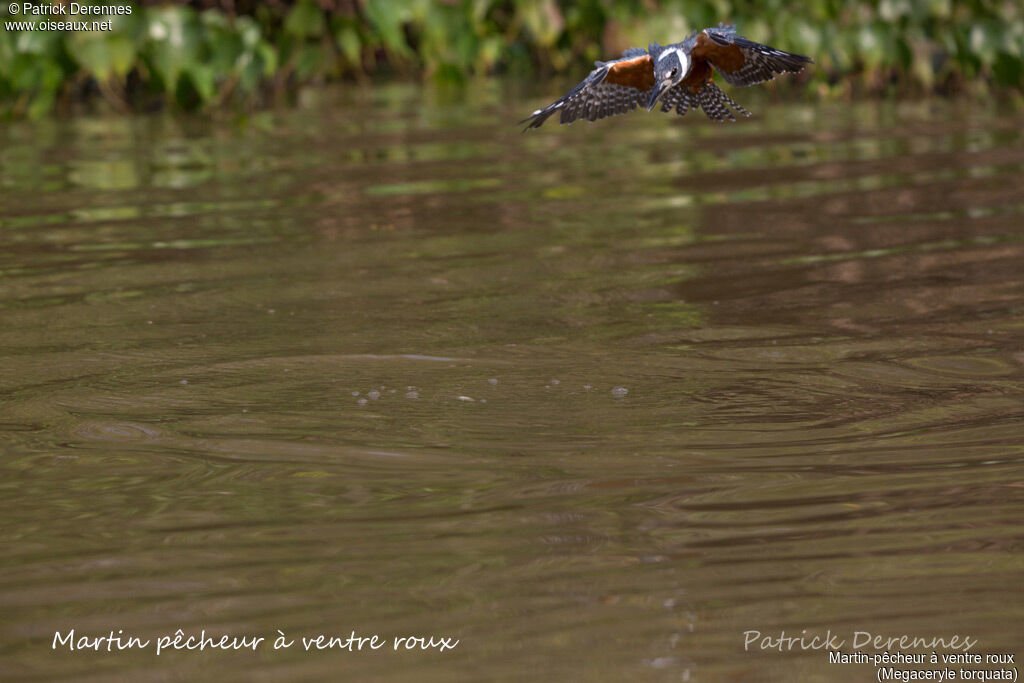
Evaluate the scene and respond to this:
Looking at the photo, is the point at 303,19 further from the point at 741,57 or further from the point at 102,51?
the point at 741,57

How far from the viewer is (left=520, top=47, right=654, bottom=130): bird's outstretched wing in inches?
111

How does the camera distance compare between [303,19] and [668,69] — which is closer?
[668,69]

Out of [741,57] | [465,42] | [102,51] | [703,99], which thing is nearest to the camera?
[741,57]

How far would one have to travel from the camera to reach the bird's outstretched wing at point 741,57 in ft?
9.21

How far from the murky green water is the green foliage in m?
2.01

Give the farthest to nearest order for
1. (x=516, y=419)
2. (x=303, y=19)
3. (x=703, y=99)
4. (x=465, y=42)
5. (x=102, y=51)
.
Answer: (x=465, y=42) < (x=303, y=19) < (x=102, y=51) < (x=703, y=99) < (x=516, y=419)

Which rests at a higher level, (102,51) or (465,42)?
(102,51)

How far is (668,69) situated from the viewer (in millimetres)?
2641

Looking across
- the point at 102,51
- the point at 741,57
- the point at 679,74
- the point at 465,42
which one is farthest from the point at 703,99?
the point at 465,42

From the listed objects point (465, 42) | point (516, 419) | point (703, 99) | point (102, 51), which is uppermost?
point (102, 51)

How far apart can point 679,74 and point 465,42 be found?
6.11 m

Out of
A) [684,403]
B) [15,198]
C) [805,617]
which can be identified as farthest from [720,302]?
[15,198]

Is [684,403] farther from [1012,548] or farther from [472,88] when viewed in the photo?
[472,88]

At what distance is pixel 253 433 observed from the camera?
2521 millimetres
